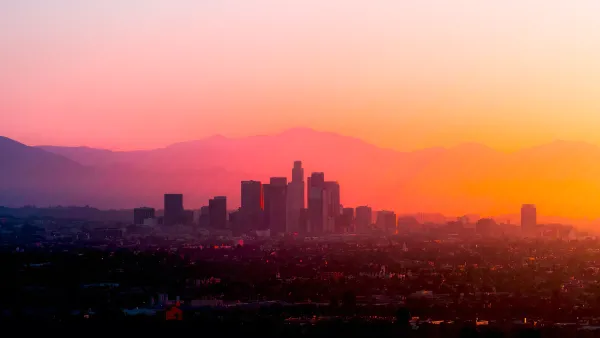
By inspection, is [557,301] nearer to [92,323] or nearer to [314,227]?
[92,323]

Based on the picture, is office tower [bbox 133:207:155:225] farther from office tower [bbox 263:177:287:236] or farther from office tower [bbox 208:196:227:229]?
office tower [bbox 263:177:287:236]

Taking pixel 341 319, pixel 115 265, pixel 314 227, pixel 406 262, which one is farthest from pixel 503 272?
pixel 314 227

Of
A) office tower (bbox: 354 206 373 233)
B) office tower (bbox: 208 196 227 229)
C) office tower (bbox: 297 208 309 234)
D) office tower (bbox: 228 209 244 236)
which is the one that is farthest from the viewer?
office tower (bbox: 354 206 373 233)

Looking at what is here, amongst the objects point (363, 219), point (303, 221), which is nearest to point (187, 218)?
point (303, 221)

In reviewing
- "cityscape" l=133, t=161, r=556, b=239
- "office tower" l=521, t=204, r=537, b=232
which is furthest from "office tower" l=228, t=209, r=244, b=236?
"office tower" l=521, t=204, r=537, b=232

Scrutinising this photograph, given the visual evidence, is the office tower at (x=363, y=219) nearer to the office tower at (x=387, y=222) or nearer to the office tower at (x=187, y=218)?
the office tower at (x=387, y=222)

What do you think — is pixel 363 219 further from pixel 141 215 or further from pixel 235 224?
pixel 141 215
